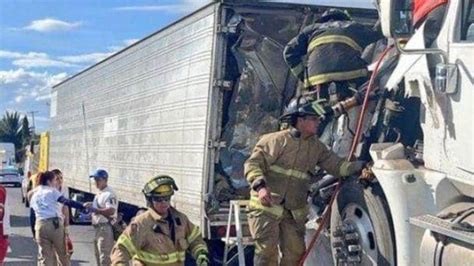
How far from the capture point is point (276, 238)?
670cm

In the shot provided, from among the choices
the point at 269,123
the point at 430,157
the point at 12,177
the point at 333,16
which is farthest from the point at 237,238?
the point at 12,177

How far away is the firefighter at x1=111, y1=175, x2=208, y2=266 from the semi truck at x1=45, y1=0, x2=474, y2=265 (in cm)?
119

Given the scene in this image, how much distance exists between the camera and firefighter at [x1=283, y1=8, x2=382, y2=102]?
664cm

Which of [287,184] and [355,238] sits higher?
[287,184]

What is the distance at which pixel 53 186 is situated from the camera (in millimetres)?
10180

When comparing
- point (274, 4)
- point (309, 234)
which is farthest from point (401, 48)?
point (274, 4)

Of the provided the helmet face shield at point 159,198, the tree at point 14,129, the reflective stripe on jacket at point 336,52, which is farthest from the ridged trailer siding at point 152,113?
the tree at point 14,129

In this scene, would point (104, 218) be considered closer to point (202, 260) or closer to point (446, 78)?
point (202, 260)

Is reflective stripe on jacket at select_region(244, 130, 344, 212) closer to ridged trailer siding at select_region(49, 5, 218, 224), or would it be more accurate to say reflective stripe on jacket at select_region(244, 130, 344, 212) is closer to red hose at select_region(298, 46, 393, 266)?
red hose at select_region(298, 46, 393, 266)

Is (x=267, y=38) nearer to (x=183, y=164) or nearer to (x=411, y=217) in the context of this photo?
(x=183, y=164)

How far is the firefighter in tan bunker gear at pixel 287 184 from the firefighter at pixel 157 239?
977mm

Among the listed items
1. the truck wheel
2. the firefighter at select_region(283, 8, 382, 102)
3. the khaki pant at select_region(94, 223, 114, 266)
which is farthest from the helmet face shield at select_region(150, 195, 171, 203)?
the khaki pant at select_region(94, 223, 114, 266)

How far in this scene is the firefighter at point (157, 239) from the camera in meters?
5.70

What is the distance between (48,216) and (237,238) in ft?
11.4
